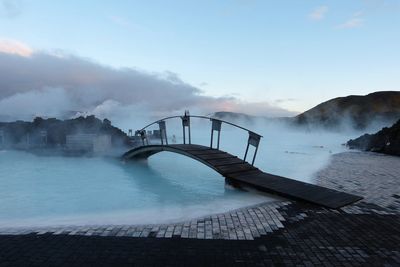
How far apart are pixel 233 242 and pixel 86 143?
1982 centimetres

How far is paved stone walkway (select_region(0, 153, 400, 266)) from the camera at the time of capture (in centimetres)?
428


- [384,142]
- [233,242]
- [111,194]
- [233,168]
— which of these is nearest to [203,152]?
[233,168]

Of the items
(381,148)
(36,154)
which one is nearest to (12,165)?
(36,154)

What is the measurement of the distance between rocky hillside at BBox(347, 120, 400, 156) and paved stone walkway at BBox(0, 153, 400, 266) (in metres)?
17.0

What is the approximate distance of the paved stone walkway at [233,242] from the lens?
4283mm

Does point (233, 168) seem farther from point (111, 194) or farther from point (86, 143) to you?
point (86, 143)

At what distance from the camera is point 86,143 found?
22750mm

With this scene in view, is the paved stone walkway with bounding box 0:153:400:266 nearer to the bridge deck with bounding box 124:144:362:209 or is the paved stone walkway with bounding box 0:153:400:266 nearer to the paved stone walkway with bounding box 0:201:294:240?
the paved stone walkway with bounding box 0:201:294:240

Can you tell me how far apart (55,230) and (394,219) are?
6.40m

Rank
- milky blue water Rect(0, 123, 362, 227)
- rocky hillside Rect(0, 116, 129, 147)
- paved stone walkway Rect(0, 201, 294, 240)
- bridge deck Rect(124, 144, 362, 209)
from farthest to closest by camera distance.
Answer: rocky hillside Rect(0, 116, 129, 147)
bridge deck Rect(124, 144, 362, 209)
milky blue water Rect(0, 123, 362, 227)
paved stone walkway Rect(0, 201, 294, 240)

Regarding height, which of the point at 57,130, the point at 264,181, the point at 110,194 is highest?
the point at 57,130

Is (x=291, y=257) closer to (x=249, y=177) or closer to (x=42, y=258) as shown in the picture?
(x=42, y=258)

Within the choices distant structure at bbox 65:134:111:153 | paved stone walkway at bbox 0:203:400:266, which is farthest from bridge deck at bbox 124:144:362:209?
A: distant structure at bbox 65:134:111:153

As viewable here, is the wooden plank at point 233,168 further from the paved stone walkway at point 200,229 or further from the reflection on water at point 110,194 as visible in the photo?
the paved stone walkway at point 200,229
